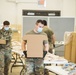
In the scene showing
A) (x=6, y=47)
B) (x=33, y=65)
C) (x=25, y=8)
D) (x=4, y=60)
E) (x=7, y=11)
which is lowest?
(x=4, y=60)

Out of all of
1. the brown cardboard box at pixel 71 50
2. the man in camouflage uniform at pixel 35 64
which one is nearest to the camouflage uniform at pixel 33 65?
the man in camouflage uniform at pixel 35 64

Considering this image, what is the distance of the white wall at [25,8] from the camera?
977cm

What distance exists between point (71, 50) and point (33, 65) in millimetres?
985

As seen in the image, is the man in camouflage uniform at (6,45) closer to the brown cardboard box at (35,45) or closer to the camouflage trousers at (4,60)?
the camouflage trousers at (4,60)

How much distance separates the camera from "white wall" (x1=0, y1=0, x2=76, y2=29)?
9.77 metres

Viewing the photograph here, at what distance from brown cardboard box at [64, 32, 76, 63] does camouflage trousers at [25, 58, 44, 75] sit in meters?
0.81

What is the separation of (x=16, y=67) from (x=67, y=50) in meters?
3.02

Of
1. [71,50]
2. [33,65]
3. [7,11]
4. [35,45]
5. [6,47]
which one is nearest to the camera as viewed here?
[35,45]

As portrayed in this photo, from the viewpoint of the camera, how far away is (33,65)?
4184mm

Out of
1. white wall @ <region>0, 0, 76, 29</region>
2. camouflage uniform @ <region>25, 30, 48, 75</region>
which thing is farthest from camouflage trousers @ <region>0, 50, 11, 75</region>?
white wall @ <region>0, 0, 76, 29</region>

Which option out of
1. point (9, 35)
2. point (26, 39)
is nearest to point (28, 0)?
point (9, 35)

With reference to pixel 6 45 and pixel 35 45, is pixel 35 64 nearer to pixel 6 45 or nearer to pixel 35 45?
pixel 35 45

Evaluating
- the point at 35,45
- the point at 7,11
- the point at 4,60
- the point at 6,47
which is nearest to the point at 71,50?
the point at 35,45

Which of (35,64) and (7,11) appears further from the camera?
(7,11)
